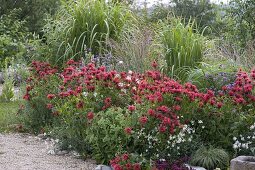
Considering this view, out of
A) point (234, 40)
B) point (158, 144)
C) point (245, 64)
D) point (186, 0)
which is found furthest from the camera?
point (186, 0)

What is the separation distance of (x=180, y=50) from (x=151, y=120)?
315cm

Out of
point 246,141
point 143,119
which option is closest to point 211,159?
point 246,141

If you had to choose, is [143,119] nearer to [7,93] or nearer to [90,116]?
[90,116]

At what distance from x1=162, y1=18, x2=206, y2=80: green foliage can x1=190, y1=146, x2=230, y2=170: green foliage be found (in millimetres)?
2800

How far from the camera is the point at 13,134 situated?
22.5 feet

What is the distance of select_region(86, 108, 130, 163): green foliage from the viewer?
17.0 ft

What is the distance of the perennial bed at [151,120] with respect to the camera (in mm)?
5031

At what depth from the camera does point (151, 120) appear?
5.08 m

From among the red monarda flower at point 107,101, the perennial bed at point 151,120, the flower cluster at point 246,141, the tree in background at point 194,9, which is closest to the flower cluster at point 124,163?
the perennial bed at point 151,120

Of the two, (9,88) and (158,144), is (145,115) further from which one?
(9,88)

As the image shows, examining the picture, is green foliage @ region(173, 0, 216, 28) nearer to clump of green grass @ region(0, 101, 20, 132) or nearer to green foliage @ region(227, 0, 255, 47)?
green foliage @ region(227, 0, 255, 47)

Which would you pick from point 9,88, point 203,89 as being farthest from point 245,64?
point 9,88

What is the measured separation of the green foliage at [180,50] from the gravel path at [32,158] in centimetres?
254

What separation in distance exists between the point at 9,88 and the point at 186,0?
28.4ft
